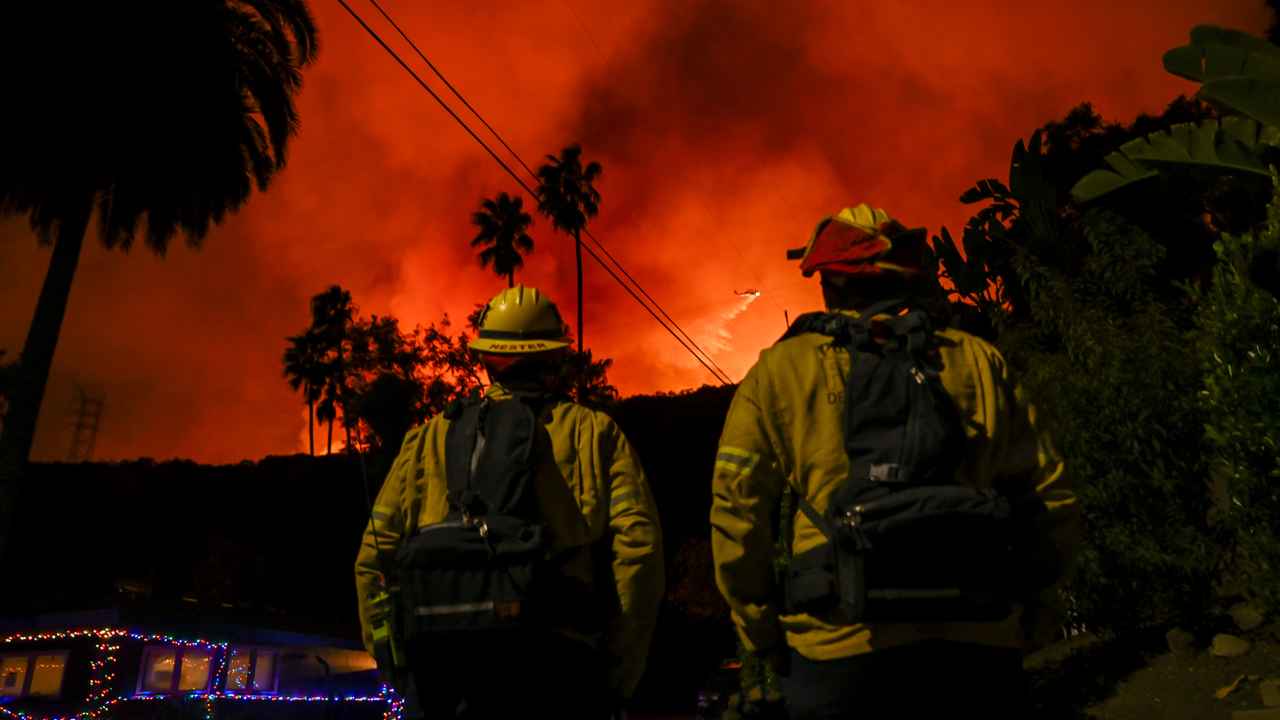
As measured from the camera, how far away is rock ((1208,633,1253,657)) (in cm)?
859

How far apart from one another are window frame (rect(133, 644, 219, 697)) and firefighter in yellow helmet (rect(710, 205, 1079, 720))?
48.5 feet

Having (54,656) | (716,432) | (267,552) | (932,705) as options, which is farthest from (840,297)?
(267,552)

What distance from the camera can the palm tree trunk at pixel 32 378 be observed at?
722 inches

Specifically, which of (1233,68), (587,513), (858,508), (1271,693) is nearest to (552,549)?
(587,513)

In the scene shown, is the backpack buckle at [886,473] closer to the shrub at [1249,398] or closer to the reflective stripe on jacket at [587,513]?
the reflective stripe on jacket at [587,513]

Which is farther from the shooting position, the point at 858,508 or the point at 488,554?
the point at 488,554

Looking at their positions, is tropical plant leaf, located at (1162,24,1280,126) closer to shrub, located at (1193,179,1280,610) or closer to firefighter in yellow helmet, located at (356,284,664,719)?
shrub, located at (1193,179,1280,610)

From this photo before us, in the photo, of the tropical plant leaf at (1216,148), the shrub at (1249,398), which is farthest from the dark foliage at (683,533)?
the shrub at (1249,398)

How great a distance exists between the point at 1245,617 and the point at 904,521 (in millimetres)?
9948

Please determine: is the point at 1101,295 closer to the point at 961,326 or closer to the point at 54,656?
the point at 961,326

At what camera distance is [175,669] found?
1484 centimetres

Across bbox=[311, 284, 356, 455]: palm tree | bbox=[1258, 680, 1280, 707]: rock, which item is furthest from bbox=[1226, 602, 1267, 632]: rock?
bbox=[311, 284, 356, 455]: palm tree

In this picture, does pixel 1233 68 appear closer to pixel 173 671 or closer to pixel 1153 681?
pixel 1153 681

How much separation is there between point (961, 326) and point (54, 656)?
16284mm
